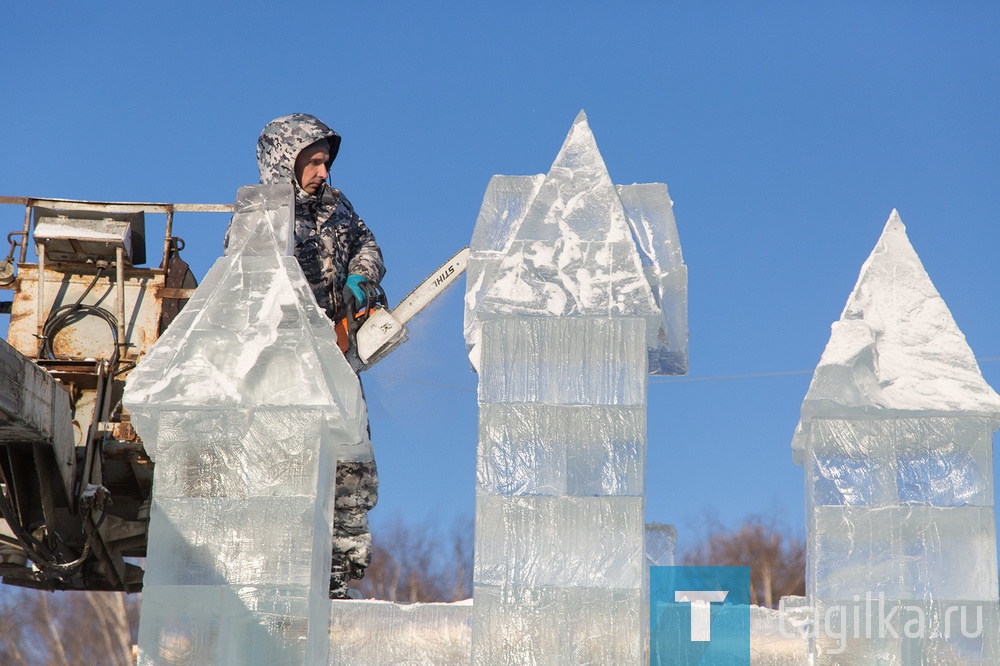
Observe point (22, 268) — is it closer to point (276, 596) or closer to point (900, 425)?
point (276, 596)

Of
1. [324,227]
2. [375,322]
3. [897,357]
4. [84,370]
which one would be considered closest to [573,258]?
[897,357]

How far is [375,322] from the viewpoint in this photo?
21.6ft

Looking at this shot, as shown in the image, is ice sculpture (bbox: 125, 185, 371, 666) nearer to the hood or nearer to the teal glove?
the teal glove

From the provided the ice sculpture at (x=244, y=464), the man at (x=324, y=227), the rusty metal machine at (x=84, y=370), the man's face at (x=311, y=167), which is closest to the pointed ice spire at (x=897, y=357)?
the ice sculpture at (x=244, y=464)

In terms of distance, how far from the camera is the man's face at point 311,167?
6910 millimetres

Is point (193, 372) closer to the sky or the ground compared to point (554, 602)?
closer to the sky

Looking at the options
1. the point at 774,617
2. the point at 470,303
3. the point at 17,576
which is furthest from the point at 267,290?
the point at 17,576

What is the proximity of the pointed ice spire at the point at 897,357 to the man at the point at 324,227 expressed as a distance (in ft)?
8.53

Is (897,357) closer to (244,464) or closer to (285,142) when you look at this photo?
(244,464)

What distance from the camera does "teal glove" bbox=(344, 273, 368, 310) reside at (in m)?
6.66

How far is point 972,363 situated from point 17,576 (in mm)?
8543

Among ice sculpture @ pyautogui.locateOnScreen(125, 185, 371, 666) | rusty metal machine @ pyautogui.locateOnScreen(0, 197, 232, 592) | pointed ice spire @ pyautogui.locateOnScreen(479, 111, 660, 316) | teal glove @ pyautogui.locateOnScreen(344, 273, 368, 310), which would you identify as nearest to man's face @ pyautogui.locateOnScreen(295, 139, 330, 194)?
teal glove @ pyautogui.locateOnScreen(344, 273, 368, 310)

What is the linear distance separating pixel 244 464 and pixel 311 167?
278cm

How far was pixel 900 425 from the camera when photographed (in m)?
4.42
